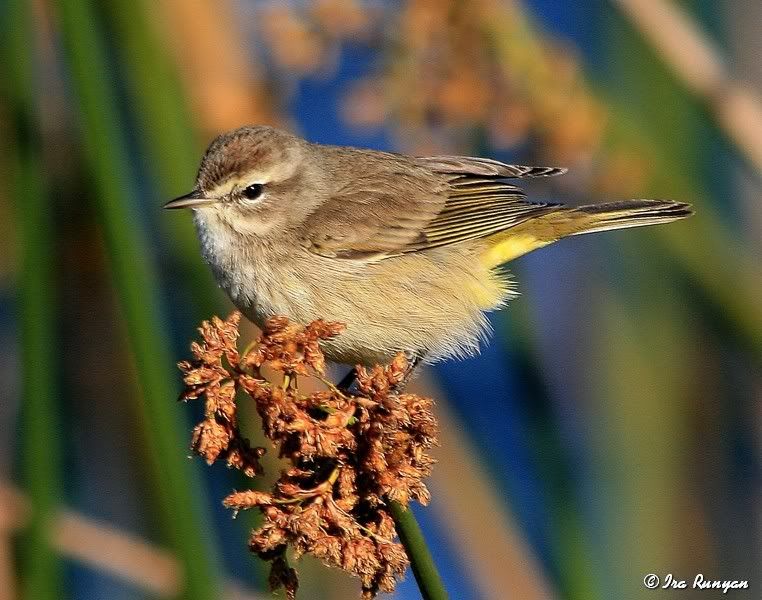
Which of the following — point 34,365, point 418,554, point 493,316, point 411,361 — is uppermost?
point 493,316

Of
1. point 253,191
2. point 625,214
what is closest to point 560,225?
point 625,214

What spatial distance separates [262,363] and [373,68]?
119 cm

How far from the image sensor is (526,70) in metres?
2.68

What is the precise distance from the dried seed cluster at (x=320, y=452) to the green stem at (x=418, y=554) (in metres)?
0.04

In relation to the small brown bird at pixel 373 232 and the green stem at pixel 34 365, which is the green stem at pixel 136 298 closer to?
the green stem at pixel 34 365

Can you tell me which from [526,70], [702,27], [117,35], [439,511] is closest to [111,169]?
[117,35]

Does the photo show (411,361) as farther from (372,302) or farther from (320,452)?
(320,452)

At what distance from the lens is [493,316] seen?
3213mm

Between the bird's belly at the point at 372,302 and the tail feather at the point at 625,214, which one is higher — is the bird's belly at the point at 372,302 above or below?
below

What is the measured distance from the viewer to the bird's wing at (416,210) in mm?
3271

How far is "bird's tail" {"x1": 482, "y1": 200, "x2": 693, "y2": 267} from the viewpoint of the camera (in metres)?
3.14

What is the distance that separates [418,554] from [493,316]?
159 centimetres

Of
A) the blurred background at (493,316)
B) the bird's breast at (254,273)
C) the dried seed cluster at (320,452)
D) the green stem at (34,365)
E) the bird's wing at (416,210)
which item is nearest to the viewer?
the dried seed cluster at (320,452)

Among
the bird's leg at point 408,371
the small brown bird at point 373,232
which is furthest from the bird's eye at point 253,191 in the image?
the bird's leg at point 408,371
